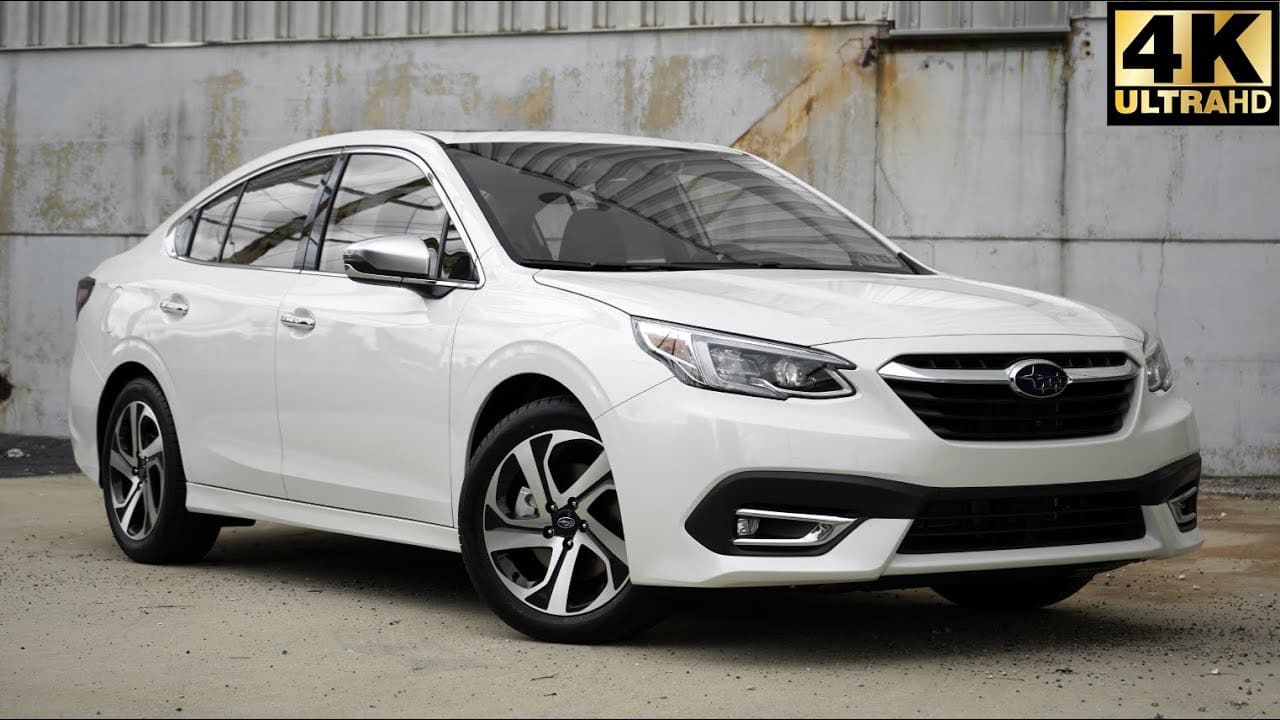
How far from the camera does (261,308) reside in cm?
650

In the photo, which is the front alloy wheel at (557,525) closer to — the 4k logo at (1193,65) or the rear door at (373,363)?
the rear door at (373,363)

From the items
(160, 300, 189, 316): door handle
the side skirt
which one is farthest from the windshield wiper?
(160, 300, 189, 316): door handle

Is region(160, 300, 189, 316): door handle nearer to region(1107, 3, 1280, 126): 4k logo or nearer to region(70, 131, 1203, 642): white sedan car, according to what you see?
region(70, 131, 1203, 642): white sedan car

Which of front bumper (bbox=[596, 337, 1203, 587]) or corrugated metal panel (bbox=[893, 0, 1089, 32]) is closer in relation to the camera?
front bumper (bbox=[596, 337, 1203, 587])

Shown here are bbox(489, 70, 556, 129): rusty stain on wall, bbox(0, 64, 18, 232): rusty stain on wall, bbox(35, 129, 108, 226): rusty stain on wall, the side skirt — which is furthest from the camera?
bbox(0, 64, 18, 232): rusty stain on wall

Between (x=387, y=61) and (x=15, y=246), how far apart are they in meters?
3.15

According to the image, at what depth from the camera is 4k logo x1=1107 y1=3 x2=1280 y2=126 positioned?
10414 millimetres

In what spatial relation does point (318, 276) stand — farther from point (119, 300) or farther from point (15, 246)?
point (15, 246)

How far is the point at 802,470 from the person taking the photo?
187 inches

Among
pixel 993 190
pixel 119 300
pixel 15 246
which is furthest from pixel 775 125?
pixel 15 246

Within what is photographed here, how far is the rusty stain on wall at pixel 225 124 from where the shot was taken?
Answer: 12109mm

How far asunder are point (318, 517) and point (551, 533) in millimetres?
1344

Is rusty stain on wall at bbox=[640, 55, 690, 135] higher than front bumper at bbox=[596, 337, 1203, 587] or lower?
higher

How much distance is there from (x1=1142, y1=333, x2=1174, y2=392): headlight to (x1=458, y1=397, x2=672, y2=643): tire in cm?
164
